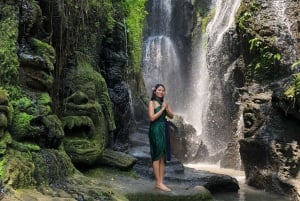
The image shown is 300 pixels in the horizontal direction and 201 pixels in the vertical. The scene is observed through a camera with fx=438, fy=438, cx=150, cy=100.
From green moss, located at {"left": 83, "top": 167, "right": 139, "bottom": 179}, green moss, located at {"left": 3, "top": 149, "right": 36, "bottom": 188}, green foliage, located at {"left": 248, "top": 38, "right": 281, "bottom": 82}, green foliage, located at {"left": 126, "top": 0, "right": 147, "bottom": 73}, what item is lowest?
green moss, located at {"left": 83, "top": 167, "right": 139, "bottom": 179}

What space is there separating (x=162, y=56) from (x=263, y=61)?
1443 centimetres

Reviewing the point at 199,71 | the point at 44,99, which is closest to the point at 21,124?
the point at 44,99

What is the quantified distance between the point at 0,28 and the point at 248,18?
9.23 meters

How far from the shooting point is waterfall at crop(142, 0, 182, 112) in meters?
26.5

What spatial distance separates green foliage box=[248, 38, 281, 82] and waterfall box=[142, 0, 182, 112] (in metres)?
12.0

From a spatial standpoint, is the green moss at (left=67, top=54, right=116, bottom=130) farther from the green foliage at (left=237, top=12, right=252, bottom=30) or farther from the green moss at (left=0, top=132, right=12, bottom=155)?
the green foliage at (left=237, top=12, right=252, bottom=30)

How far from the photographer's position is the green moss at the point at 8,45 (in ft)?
20.1

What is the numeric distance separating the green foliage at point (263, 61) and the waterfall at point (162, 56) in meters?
12.0

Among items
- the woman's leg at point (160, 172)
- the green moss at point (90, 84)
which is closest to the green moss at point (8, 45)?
the green moss at point (90, 84)

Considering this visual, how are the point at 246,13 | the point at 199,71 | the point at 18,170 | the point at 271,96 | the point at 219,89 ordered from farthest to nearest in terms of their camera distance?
the point at 199,71
the point at 219,89
the point at 246,13
the point at 271,96
the point at 18,170

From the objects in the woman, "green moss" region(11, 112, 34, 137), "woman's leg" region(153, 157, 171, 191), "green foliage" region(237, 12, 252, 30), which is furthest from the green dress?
"green foliage" region(237, 12, 252, 30)

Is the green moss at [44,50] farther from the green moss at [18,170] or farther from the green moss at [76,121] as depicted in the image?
the green moss at [18,170]

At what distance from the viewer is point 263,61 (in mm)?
13312

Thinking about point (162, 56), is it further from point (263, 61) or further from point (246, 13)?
point (263, 61)
